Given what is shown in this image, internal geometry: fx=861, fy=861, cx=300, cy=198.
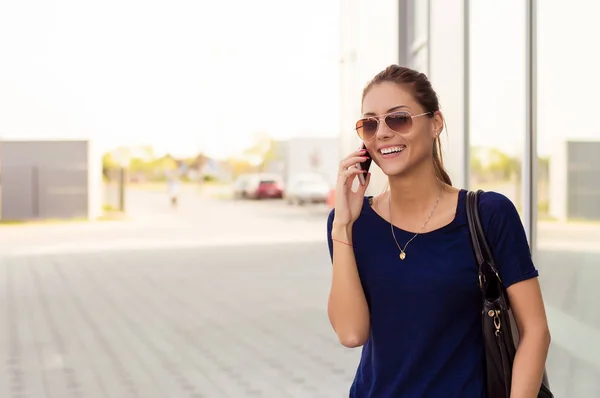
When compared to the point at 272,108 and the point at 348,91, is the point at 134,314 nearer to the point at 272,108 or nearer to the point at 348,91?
the point at 348,91

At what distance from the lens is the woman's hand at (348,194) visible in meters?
2.04

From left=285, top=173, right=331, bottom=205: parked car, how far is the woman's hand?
116 feet

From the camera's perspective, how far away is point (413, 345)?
75.3 inches

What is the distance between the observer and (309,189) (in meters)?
38.5

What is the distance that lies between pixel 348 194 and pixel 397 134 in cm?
19

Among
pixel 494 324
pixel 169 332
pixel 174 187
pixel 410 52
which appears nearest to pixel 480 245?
pixel 494 324

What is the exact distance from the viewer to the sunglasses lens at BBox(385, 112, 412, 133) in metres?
2.02

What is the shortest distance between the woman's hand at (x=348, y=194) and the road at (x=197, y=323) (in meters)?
2.39

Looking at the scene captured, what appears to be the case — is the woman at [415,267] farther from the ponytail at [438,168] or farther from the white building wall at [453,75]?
the white building wall at [453,75]

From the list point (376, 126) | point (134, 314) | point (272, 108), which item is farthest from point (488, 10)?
point (272, 108)

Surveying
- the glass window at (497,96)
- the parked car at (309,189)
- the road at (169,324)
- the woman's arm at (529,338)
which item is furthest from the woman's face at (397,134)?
the parked car at (309,189)

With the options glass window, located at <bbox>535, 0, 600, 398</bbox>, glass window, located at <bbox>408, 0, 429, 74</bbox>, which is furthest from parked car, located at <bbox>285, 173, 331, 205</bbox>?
glass window, located at <bbox>535, 0, 600, 398</bbox>

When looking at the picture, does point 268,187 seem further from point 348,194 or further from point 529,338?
point 529,338

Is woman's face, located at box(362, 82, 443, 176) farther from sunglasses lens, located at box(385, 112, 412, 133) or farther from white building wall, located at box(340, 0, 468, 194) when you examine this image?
white building wall, located at box(340, 0, 468, 194)
